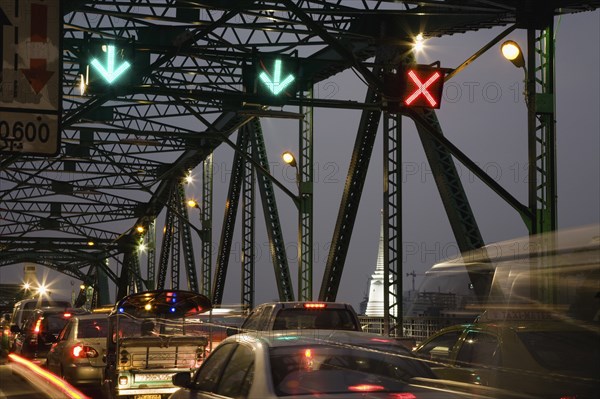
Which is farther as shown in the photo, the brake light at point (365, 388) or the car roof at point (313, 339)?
the car roof at point (313, 339)

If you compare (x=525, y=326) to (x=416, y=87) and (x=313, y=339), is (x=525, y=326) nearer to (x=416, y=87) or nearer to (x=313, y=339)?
(x=313, y=339)

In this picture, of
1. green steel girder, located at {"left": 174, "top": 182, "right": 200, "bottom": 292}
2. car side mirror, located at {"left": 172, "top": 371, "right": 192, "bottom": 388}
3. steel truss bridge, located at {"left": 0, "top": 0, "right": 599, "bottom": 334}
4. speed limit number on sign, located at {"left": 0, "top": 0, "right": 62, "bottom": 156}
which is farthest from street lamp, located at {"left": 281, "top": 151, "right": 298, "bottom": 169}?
green steel girder, located at {"left": 174, "top": 182, "right": 200, "bottom": 292}

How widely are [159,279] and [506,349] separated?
60.2m

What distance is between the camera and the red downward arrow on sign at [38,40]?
1263 cm

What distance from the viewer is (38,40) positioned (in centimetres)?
1279

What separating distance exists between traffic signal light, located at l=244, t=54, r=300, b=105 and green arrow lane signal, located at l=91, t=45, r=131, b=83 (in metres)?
2.46

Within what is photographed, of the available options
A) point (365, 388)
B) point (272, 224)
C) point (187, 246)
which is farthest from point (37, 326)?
point (187, 246)

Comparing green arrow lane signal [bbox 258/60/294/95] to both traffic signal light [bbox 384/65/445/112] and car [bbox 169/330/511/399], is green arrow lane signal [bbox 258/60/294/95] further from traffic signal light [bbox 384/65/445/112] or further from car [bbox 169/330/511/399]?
car [bbox 169/330/511/399]

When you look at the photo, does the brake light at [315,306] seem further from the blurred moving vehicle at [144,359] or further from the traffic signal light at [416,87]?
the traffic signal light at [416,87]

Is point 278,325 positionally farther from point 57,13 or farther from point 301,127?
point 301,127

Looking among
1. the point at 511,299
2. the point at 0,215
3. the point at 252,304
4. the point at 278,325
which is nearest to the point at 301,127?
the point at 252,304

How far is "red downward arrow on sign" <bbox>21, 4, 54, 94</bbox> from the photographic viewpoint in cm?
1263

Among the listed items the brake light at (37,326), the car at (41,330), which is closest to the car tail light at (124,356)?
the car at (41,330)

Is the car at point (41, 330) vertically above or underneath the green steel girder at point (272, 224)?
underneath
